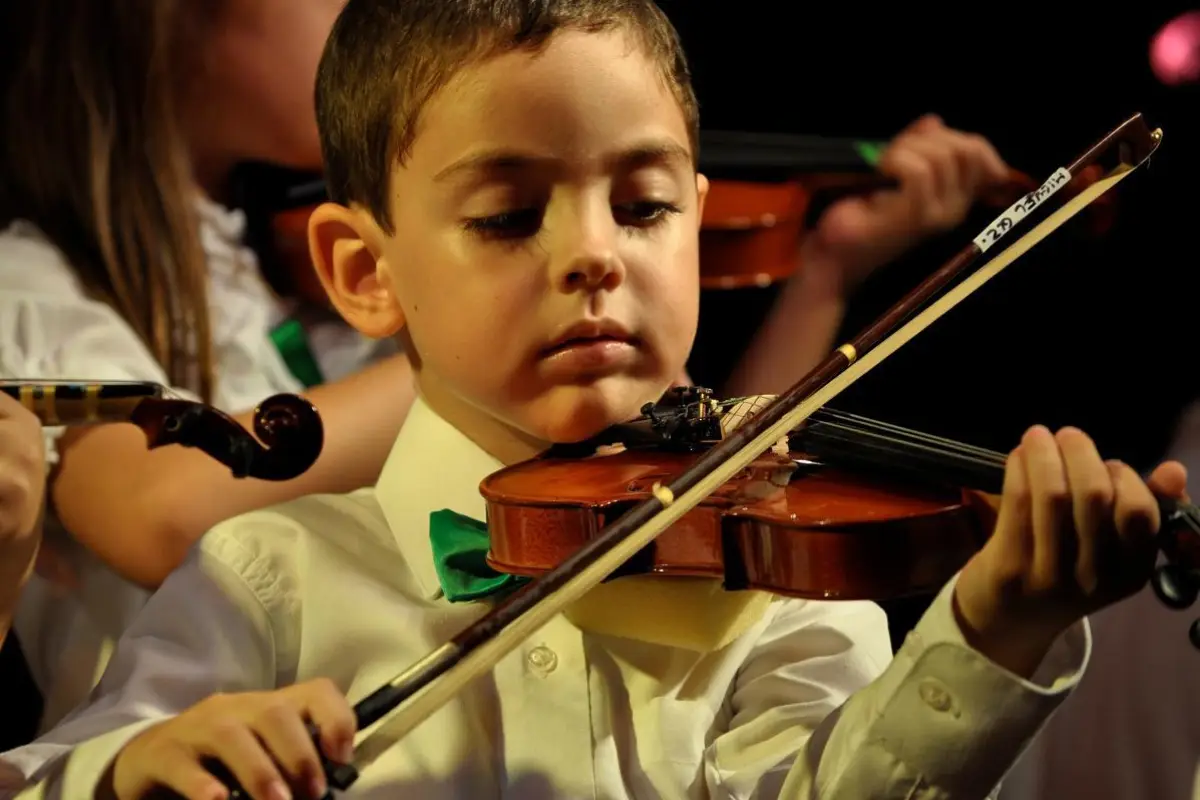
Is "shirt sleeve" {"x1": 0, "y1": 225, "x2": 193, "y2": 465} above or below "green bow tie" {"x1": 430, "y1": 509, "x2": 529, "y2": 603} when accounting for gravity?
above

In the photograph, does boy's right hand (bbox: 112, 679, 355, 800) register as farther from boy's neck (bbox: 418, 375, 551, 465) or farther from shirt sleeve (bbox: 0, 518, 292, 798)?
boy's neck (bbox: 418, 375, 551, 465)

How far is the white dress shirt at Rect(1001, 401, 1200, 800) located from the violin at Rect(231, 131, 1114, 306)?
0.42 meters

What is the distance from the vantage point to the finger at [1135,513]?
61 cm

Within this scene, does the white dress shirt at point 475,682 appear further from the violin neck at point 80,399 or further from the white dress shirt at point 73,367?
the white dress shirt at point 73,367

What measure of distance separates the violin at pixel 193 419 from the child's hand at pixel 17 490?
0.02 meters

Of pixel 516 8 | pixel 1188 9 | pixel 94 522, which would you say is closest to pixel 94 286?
pixel 94 522

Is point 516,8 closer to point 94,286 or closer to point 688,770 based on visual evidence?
point 688,770

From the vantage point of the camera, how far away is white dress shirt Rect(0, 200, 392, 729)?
46.9 inches

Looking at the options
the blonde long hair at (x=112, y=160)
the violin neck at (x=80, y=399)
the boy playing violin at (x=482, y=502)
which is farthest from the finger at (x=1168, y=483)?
the blonde long hair at (x=112, y=160)

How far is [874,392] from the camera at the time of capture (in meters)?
1.45

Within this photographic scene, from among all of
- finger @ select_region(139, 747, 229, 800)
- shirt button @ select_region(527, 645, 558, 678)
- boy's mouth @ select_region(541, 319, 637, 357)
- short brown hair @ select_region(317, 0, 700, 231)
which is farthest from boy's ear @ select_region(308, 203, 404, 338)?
finger @ select_region(139, 747, 229, 800)

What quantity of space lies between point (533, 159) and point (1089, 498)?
0.38 metres

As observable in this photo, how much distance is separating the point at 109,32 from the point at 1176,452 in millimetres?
1133

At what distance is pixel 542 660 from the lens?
2.81ft
